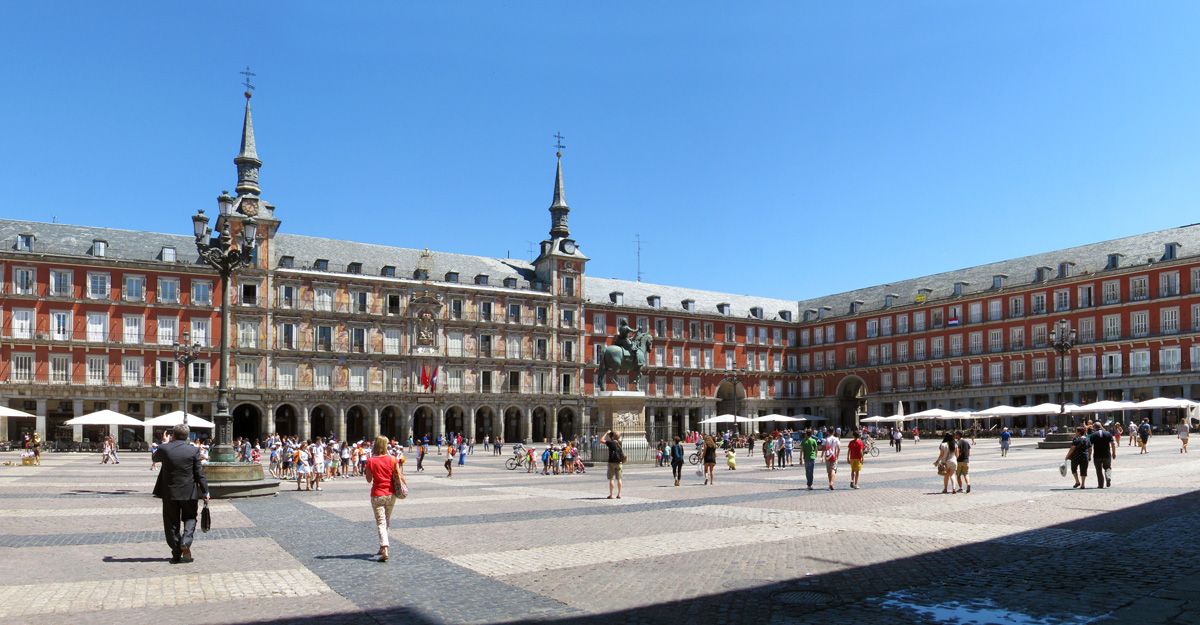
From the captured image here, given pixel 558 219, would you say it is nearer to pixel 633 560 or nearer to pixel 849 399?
pixel 849 399

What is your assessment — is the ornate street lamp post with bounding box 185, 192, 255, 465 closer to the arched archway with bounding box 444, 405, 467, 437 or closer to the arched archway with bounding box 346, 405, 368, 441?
the arched archway with bounding box 346, 405, 368, 441

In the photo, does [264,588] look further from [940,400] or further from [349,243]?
[940,400]

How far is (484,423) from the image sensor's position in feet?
221

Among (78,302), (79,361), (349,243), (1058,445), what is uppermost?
(349,243)

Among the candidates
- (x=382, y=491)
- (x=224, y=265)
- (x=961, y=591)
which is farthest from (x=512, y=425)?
(x=961, y=591)

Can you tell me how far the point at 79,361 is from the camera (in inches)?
2090

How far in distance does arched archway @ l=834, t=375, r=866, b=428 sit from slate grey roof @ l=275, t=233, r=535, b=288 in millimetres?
28490

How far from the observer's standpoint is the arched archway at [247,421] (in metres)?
59.7

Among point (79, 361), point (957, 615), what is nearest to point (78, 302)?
point (79, 361)

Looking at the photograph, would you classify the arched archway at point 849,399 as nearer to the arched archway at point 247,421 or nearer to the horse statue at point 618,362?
the arched archway at point 247,421

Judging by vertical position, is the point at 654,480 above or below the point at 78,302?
below

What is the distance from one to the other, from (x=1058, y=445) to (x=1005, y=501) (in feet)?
80.6

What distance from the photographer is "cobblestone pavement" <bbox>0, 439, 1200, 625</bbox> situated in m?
7.65

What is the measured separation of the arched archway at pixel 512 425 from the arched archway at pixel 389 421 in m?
8.58
